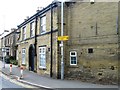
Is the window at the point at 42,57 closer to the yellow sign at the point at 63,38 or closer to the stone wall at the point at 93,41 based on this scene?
the stone wall at the point at 93,41

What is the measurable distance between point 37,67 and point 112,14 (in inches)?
428

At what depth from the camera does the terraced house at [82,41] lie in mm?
17797

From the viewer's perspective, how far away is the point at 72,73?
20281 mm

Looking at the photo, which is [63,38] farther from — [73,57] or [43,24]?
[43,24]

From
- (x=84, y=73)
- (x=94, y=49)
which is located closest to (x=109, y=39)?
(x=94, y=49)

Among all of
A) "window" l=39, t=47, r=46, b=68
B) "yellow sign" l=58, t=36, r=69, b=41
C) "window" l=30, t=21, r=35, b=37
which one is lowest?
"window" l=39, t=47, r=46, b=68

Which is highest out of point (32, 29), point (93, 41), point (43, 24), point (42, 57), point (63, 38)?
point (43, 24)

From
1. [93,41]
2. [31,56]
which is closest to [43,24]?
[31,56]

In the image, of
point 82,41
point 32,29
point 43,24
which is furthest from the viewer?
point 32,29

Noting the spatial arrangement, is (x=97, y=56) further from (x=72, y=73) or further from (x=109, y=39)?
(x=72, y=73)

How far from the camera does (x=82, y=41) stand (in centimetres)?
1989

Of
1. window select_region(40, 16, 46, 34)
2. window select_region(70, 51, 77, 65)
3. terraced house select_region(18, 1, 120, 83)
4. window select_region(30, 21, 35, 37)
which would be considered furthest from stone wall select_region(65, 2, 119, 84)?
window select_region(30, 21, 35, 37)

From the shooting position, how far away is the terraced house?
17797 millimetres

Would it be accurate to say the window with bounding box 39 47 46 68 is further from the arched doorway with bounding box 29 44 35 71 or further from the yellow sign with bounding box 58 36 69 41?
the yellow sign with bounding box 58 36 69 41
